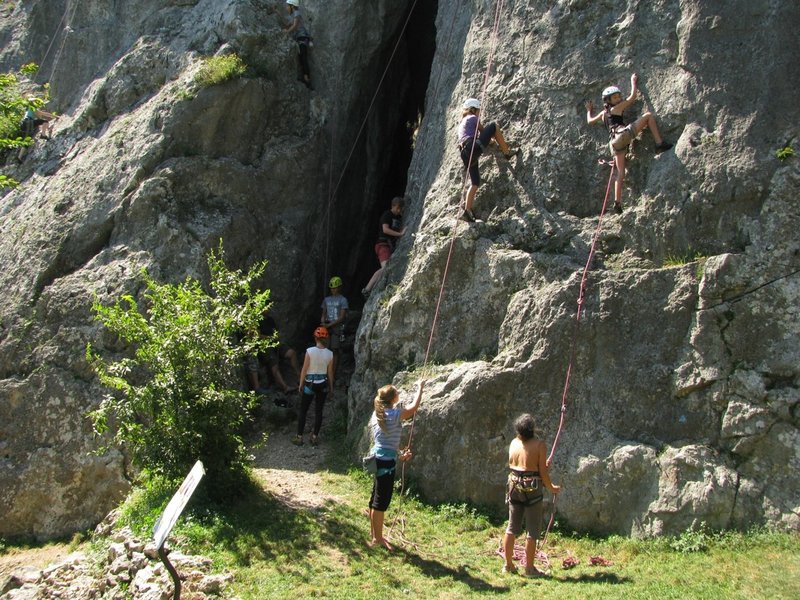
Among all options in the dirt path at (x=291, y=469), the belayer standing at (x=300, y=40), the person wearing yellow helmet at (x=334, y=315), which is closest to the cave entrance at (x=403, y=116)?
the belayer standing at (x=300, y=40)

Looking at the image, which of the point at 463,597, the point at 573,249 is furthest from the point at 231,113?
the point at 463,597

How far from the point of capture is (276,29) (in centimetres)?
1598

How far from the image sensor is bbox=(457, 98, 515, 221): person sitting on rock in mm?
11680

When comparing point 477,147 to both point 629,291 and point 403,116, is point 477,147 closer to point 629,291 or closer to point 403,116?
point 629,291

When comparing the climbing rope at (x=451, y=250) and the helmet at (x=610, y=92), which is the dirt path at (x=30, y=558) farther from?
the helmet at (x=610, y=92)

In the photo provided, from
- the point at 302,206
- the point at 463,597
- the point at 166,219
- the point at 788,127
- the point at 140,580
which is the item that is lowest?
the point at 140,580

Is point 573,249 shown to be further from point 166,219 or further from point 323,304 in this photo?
point 166,219

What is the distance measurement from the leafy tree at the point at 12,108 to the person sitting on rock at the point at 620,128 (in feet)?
30.6

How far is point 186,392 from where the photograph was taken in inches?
381

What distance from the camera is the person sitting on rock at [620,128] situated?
10477 mm

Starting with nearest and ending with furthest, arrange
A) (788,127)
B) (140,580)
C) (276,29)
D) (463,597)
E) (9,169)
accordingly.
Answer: (463,597), (140,580), (788,127), (276,29), (9,169)

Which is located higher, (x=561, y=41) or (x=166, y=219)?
(x=561, y=41)

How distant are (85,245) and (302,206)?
4.21 metres

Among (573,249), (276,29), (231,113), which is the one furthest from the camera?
(276,29)
